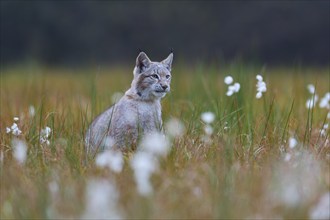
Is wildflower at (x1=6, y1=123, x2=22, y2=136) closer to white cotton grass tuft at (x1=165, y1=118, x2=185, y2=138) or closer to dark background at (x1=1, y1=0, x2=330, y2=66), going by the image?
white cotton grass tuft at (x1=165, y1=118, x2=185, y2=138)

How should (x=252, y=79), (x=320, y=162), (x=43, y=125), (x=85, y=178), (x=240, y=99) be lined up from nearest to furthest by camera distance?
1. (x=85, y=178)
2. (x=320, y=162)
3. (x=43, y=125)
4. (x=240, y=99)
5. (x=252, y=79)

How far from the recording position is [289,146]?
18.4 feet

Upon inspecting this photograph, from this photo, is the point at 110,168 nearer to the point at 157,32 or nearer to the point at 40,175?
the point at 40,175

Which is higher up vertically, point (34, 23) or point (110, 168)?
point (34, 23)

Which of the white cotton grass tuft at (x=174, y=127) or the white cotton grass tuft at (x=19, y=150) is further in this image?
the white cotton grass tuft at (x=174, y=127)

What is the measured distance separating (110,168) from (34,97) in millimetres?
4046

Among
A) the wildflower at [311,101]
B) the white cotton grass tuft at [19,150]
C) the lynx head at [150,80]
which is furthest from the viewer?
the lynx head at [150,80]

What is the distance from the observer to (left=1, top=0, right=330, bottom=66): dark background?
69.4 ft

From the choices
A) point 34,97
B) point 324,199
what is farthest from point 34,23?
point 324,199

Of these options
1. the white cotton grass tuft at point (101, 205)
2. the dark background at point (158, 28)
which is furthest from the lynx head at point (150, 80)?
the dark background at point (158, 28)

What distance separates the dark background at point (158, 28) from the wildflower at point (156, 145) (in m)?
15.7

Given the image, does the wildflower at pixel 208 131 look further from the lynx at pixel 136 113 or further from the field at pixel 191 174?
the lynx at pixel 136 113

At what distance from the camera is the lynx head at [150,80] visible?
614 centimetres

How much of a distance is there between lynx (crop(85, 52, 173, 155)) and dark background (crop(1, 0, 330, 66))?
14.8 m
